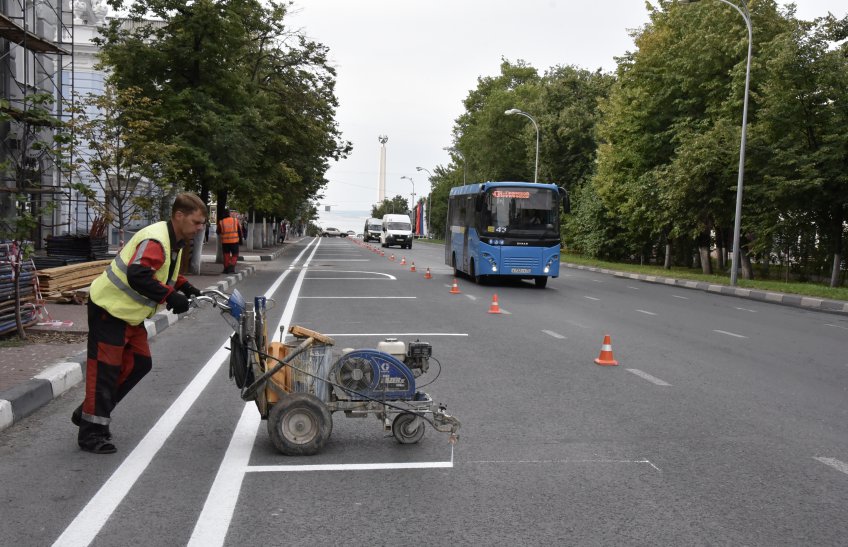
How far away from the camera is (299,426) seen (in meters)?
5.45

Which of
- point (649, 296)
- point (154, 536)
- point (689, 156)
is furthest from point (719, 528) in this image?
point (689, 156)

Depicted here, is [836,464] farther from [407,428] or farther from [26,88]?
[26,88]

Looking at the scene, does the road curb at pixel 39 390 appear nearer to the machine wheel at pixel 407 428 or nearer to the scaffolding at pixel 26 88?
the machine wheel at pixel 407 428

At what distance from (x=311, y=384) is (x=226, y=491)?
1151mm

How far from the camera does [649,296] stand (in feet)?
71.3

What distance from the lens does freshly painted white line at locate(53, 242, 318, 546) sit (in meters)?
4.03

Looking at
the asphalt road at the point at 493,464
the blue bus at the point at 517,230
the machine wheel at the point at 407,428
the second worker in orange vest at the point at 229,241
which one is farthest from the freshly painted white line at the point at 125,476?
the second worker in orange vest at the point at 229,241

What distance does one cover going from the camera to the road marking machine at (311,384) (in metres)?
5.43

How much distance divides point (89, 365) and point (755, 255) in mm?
30859

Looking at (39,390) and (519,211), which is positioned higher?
(519,211)

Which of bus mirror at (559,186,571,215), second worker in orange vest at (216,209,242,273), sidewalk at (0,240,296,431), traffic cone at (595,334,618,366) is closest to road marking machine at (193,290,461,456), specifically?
sidewalk at (0,240,296,431)

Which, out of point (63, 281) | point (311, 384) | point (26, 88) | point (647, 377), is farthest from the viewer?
point (26, 88)

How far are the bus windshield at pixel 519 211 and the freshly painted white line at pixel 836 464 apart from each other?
17055 mm

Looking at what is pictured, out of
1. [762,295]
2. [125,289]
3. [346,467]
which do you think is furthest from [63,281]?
[762,295]
